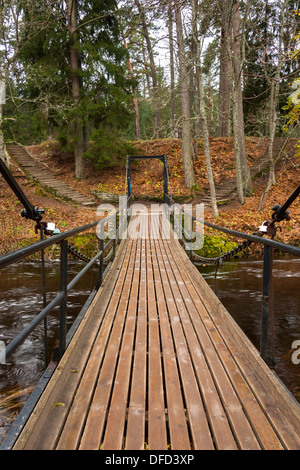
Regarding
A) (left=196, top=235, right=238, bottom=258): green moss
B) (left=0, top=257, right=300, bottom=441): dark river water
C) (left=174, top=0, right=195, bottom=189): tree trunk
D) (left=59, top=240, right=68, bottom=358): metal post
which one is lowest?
(left=0, top=257, right=300, bottom=441): dark river water

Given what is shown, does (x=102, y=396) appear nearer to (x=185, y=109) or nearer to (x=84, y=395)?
(x=84, y=395)

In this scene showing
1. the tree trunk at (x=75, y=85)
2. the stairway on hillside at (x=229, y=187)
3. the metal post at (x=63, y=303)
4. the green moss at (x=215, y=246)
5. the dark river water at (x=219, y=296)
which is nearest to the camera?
the metal post at (x=63, y=303)

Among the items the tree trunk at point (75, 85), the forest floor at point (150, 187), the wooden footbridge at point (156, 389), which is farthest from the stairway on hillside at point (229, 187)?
the wooden footbridge at point (156, 389)

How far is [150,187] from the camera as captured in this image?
18562 millimetres

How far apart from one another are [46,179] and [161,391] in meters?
17.8

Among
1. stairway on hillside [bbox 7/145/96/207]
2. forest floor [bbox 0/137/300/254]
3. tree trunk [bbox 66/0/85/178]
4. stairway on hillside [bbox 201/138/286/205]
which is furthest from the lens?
tree trunk [bbox 66/0/85/178]

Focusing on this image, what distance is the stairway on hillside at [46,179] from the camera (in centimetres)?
1666

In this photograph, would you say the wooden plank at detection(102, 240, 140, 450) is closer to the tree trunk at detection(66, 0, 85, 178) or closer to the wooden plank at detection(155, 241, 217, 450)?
the wooden plank at detection(155, 241, 217, 450)

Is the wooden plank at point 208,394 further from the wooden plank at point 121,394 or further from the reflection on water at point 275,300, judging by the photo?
the reflection on water at point 275,300

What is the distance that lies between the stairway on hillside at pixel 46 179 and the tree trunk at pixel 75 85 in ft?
5.58

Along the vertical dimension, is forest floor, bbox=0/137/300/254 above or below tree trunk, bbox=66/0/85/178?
below

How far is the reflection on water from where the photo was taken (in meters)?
4.69

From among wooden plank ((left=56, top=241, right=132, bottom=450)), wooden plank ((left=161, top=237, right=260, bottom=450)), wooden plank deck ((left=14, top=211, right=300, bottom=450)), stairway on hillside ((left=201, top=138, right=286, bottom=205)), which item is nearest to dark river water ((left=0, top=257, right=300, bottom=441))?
wooden plank ((left=56, top=241, right=132, bottom=450))
